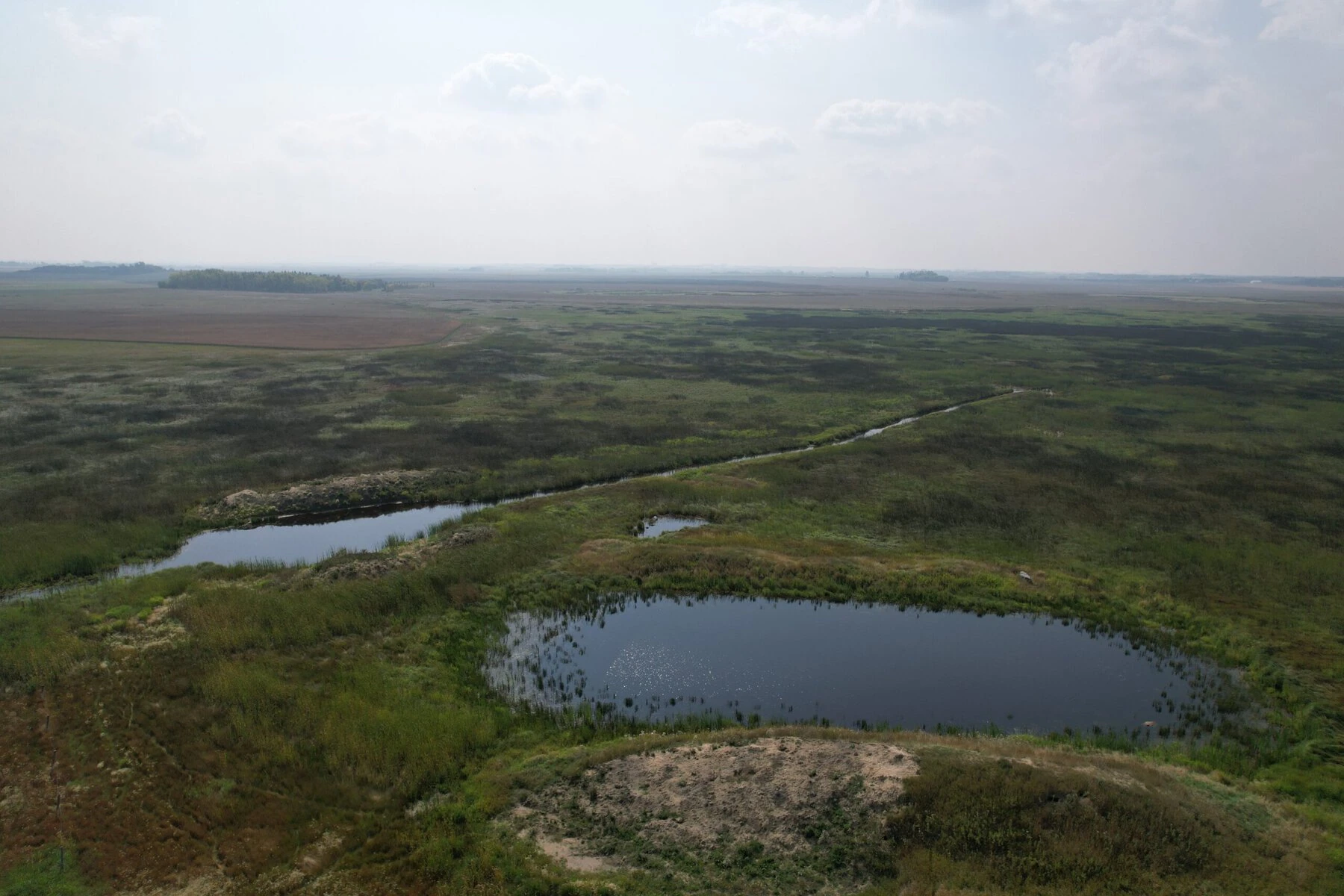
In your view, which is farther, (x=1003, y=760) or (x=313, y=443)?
(x=313, y=443)

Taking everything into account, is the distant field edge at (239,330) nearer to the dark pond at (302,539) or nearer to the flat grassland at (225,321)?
the flat grassland at (225,321)

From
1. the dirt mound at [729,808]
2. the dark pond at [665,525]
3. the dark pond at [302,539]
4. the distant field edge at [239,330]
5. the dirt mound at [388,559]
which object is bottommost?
the dirt mound at [729,808]

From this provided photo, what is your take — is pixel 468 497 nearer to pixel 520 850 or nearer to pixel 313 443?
pixel 313 443

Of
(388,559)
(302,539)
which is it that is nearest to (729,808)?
(388,559)

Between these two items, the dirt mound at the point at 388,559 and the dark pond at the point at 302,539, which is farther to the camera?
the dark pond at the point at 302,539

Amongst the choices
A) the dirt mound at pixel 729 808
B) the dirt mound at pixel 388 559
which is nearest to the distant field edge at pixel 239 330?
the dirt mound at pixel 388 559

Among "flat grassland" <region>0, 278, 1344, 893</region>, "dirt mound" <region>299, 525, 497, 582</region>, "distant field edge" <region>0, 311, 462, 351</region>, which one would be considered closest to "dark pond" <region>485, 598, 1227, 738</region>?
"flat grassland" <region>0, 278, 1344, 893</region>

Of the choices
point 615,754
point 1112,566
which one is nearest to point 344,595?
point 615,754
